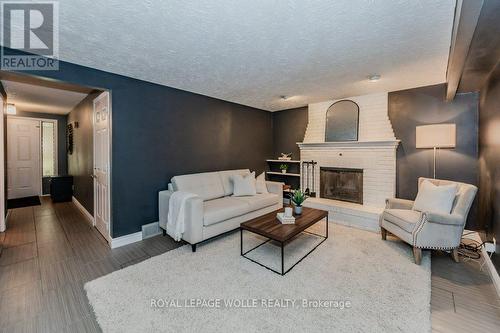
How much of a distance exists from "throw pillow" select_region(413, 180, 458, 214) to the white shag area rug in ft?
1.97

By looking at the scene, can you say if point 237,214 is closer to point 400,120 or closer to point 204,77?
point 204,77

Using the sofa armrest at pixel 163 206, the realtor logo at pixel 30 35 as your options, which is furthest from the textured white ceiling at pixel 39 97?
the sofa armrest at pixel 163 206

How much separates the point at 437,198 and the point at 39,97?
683 centimetres

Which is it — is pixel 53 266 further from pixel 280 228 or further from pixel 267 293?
pixel 280 228

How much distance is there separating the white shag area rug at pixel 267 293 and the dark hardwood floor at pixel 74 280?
0.37 ft

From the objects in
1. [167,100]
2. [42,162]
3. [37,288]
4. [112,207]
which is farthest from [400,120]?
[42,162]

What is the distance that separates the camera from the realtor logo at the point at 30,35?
64.1 inches

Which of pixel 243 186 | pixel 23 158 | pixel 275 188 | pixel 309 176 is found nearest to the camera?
pixel 243 186

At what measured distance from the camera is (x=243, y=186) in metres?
3.96

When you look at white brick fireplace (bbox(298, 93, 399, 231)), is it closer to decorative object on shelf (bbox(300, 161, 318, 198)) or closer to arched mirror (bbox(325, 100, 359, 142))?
arched mirror (bbox(325, 100, 359, 142))

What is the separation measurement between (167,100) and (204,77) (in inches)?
32.7

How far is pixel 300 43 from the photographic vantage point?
7.03ft

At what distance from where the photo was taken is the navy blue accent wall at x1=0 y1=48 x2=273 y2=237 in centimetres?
294

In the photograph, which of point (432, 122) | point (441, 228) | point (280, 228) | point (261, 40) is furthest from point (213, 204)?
point (432, 122)
